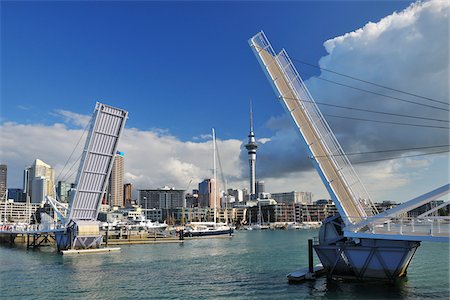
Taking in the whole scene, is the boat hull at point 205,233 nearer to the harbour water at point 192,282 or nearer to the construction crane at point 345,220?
the harbour water at point 192,282

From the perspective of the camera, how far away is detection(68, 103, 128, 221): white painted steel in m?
51.7

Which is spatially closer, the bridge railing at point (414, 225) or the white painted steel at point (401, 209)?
the white painted steel at point (401, 209)

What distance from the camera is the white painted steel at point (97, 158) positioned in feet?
169

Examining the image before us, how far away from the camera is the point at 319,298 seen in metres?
26.0

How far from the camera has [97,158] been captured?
5322 centimetres

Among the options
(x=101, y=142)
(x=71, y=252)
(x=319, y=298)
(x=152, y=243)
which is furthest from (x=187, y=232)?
(x=319, y=298)

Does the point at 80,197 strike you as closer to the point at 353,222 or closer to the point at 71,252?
the point at 71,252

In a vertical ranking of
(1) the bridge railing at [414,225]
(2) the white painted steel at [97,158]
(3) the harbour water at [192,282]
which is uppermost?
(2) the white painted steel at [97,158]

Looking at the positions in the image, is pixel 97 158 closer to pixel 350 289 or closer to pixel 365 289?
pixel 350 289

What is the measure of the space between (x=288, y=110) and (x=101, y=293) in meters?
19.2

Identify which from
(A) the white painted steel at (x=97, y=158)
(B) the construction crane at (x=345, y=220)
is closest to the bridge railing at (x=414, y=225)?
(B) the construction crane at (x=345, y=220)

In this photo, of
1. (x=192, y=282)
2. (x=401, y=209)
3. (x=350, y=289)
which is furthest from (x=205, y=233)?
(x=401, y=209)

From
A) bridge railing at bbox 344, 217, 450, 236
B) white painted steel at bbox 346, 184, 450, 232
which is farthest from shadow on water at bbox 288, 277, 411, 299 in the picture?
white painted steel at bbox 346, 184, 450, 232

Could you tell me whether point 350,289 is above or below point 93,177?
below
